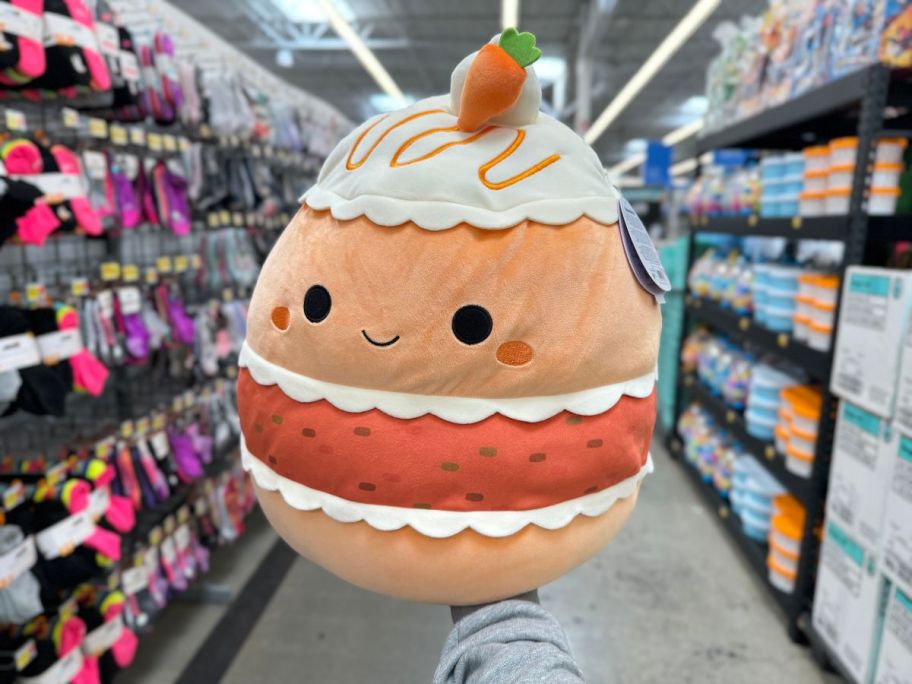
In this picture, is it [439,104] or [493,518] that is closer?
[493,518]

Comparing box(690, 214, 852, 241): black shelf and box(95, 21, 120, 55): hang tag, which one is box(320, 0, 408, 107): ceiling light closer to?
box(690, 214, 852, 241): black shelf

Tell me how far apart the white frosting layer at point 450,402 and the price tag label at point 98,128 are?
5.14 ft

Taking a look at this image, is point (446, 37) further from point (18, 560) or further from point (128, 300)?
point (18, 560)

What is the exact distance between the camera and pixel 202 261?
2.81m

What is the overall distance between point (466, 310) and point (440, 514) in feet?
0.81

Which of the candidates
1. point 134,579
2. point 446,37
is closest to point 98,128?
point 134,579

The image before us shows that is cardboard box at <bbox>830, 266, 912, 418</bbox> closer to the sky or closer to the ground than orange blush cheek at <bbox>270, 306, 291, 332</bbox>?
closer to the ground

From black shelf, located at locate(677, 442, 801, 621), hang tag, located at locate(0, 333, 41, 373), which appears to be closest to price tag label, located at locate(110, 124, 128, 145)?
hang tag, located at locate(0, 333, 41, 373)

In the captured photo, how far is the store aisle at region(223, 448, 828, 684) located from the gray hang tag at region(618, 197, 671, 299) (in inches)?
72.7

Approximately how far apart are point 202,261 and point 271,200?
656mm

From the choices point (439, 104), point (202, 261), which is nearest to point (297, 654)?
point (202, 261)

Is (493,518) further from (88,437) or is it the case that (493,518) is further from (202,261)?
(202,261)

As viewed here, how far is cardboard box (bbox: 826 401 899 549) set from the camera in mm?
1815

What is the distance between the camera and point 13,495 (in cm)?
160
